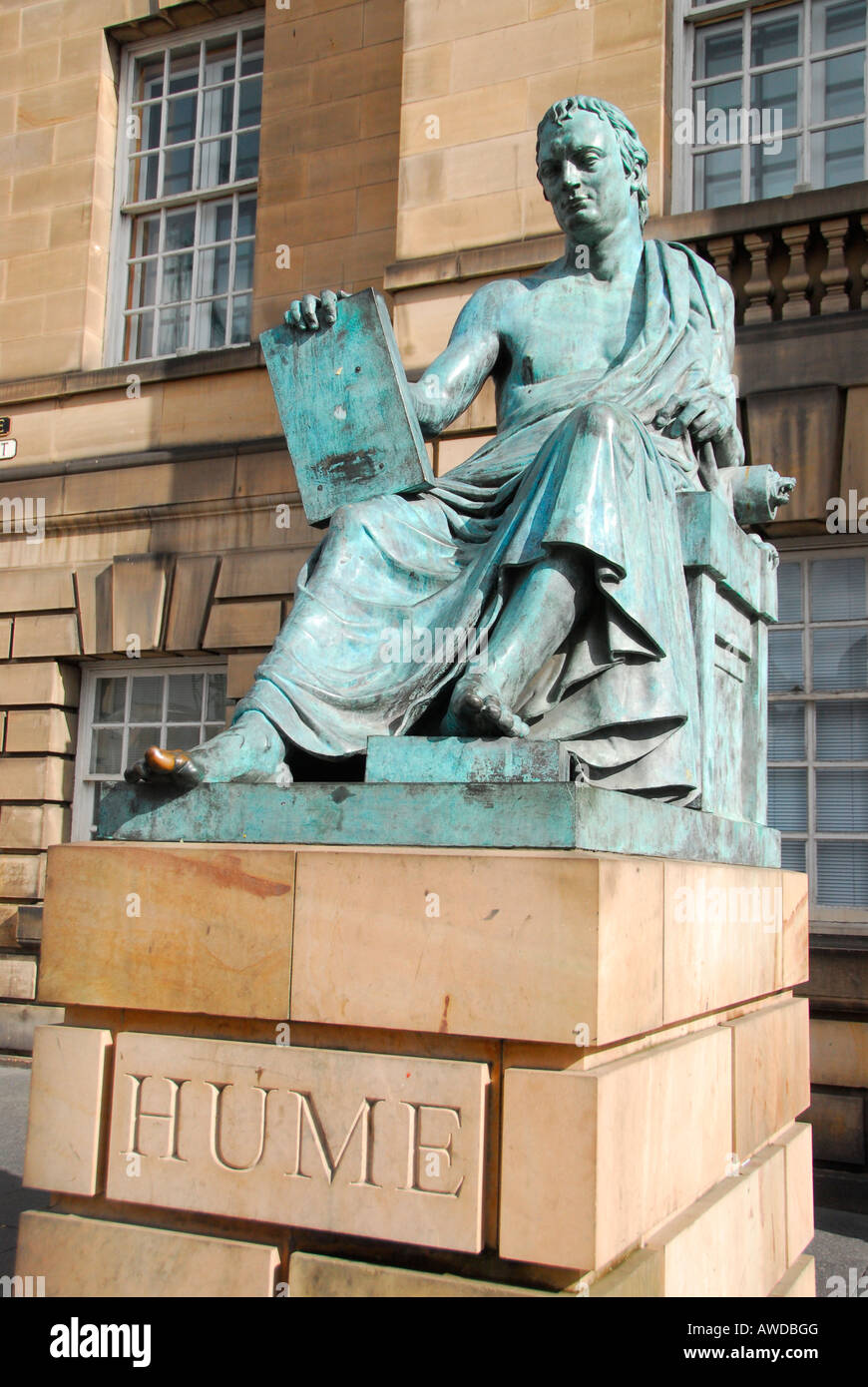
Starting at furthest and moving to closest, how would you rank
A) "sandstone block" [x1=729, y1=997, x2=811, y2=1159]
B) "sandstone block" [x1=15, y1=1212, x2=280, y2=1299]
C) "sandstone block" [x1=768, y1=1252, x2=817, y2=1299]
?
1. "sandstone block" [x1=768, y1=1252, x2=817, y2=1299]
2. "sandstone block" [x1=729, y1=997, x2=811, y2=1159]
3. "sandstone block" [x1=15, y1=1212, x2=280, y2=1299]

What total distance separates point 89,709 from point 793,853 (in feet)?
20.1

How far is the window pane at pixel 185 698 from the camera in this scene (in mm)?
10297

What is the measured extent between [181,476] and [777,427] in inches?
196

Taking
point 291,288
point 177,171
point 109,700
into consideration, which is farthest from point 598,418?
point 177,171

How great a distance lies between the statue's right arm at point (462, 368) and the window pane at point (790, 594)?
403 cm

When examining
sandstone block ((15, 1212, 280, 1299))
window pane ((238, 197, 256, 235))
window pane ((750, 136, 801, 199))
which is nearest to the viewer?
sandstone block ((15, 1212, 280, 1299))

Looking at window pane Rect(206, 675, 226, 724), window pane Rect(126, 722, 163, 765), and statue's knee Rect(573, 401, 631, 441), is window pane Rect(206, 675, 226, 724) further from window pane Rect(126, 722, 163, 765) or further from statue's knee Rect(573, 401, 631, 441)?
statue's knee Rect(573, 401, 631, 441)

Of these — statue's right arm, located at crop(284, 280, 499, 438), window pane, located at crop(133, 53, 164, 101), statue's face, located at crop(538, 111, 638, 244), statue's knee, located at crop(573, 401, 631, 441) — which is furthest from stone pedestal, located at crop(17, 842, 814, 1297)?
window pane, located at crop(133, 53, 164, 101)

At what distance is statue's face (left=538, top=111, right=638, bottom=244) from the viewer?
159 inches

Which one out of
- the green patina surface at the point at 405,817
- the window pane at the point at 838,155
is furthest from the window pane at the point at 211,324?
the green patina surface at the point at 405,817

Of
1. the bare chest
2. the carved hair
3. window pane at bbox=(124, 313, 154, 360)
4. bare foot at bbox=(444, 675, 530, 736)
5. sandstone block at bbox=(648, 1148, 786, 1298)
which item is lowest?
sandstone block at bbox=(648, 1148, 786, 1298)

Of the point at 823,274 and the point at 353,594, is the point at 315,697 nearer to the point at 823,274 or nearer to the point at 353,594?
the point at 353,594

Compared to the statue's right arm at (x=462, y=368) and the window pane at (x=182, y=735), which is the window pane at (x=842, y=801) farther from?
the window pane at (x=182, y=735)

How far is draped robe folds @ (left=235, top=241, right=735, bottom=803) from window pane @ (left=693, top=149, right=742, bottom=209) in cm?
586
